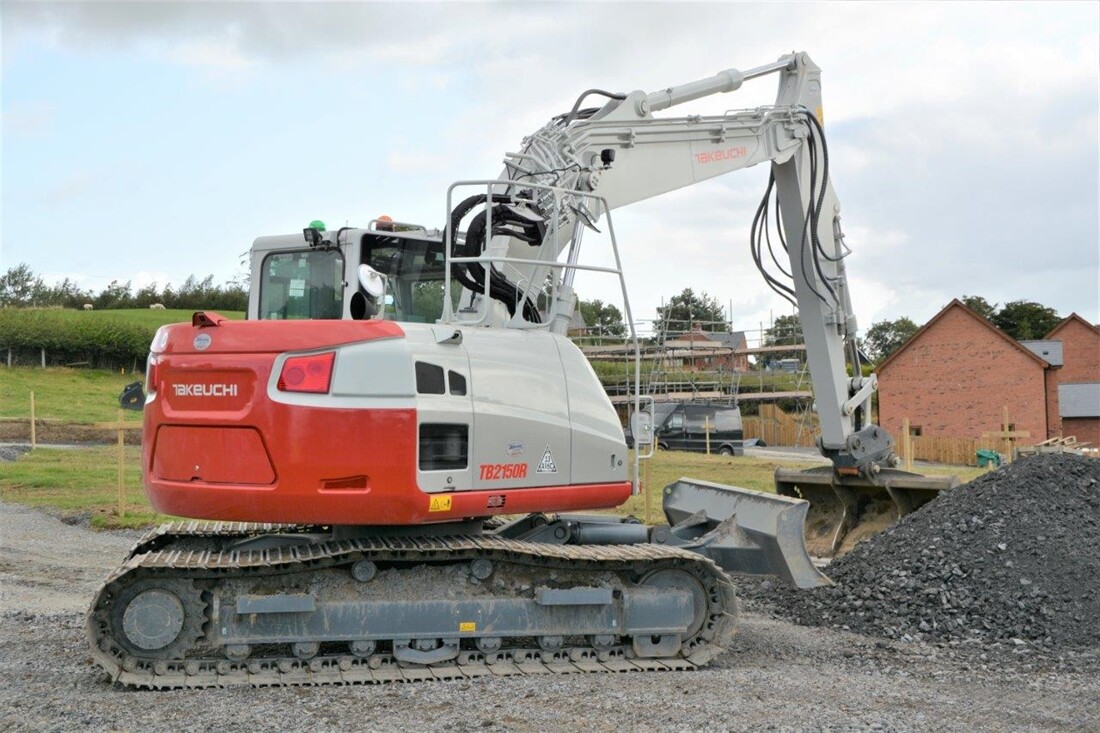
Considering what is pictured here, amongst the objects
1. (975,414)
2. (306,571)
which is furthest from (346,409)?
(975,414)

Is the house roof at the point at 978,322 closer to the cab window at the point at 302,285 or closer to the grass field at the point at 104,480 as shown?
the grass field at the point at 104,480

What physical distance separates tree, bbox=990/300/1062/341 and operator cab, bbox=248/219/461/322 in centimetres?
6943

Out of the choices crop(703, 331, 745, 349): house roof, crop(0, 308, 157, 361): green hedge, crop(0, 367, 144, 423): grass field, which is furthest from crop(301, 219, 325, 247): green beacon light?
crop(703, 331, 745, 349): house roof

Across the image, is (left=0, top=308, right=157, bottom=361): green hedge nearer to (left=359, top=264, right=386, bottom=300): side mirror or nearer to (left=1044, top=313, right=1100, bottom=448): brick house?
(left=1044, top=313, right=1100, bottom=448): brick house

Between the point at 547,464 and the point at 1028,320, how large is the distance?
71.6m

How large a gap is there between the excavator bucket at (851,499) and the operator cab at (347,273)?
5.17 m

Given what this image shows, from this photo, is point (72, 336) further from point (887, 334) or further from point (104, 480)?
point (887, 334)

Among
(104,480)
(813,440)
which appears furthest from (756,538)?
(813,440)

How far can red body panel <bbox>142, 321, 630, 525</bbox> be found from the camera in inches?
259

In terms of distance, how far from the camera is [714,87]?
9781 millimetres

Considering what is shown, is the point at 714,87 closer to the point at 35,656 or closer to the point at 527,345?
the point at 527,345

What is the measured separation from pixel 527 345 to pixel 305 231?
182cm

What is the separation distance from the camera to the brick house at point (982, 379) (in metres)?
46.4

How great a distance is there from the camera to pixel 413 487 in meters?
6.71
